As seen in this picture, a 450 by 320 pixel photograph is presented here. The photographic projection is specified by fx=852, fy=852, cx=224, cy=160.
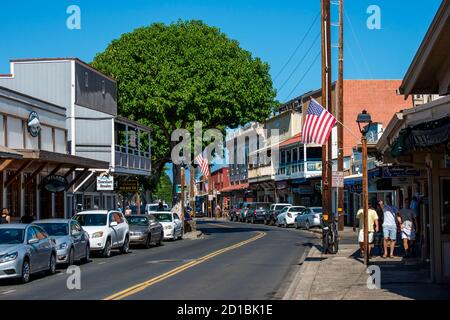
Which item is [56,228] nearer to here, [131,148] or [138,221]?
[138,221]

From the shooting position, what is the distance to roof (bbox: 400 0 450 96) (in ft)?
51.1

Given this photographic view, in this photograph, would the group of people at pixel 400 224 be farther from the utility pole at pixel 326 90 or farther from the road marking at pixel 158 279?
the road marking at pixel 158 279

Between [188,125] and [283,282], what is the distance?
31856 mm

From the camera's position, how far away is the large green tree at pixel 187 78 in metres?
47.8

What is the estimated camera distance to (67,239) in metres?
24.6

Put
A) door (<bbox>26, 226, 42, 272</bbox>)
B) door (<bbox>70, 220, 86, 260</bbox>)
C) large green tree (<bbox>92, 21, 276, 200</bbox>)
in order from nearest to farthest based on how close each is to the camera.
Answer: door (<bbox>26, 226, 42, 272</bbox>) < door (<bbox>70, 220, 86, 260</bbox>) < large green tree (<bbox>92, 21, 276, 200</bbox>)

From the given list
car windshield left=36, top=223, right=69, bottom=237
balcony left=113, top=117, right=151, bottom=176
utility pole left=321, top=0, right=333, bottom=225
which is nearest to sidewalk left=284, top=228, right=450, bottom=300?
utility pole left=321, top=0, right=333, bottom=225

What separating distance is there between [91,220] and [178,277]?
416 inches

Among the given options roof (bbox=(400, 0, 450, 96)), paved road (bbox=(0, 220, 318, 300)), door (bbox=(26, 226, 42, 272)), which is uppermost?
roof (bbox=(400, 0, 450, 96))

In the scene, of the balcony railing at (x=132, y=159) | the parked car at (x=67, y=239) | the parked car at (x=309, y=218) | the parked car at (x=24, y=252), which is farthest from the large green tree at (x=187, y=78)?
the parked car at (x=24, y=252)

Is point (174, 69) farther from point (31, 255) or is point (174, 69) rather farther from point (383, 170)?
point (31, 255)

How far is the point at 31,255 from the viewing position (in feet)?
66.9

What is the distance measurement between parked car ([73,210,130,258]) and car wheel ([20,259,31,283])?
8.79 meters

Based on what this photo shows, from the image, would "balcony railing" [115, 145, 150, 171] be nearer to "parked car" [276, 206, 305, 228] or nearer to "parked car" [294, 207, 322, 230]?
"parked car" [294, 207, 322, 230]
